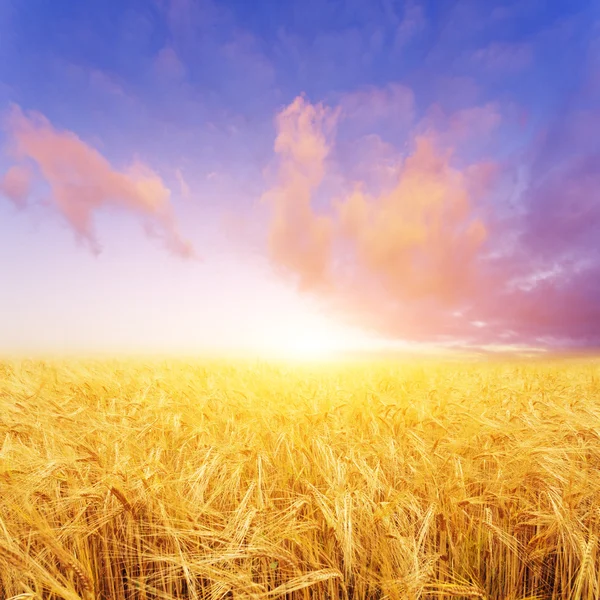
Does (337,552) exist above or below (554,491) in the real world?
below

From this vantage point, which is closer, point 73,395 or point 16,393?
point 16,393

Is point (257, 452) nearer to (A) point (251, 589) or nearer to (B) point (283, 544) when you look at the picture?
(B) point (283, 544)

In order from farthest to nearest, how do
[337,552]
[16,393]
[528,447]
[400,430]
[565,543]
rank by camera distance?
[16,393], [400,430], [528,447], [337,552], [565,543]

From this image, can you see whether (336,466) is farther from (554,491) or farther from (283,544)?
(554,491)

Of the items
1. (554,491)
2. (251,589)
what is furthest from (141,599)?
(554,491)

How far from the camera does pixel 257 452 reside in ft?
8.58

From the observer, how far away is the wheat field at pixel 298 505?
1.66 metres

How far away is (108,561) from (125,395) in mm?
2830

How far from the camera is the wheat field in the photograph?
5.45ft

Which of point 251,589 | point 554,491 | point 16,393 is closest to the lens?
point 251,589

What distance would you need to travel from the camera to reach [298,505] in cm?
181

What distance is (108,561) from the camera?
1.90 m

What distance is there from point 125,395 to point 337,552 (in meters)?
3.43

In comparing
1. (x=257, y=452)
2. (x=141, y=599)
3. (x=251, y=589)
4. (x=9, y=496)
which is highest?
(x=257, y=452)
